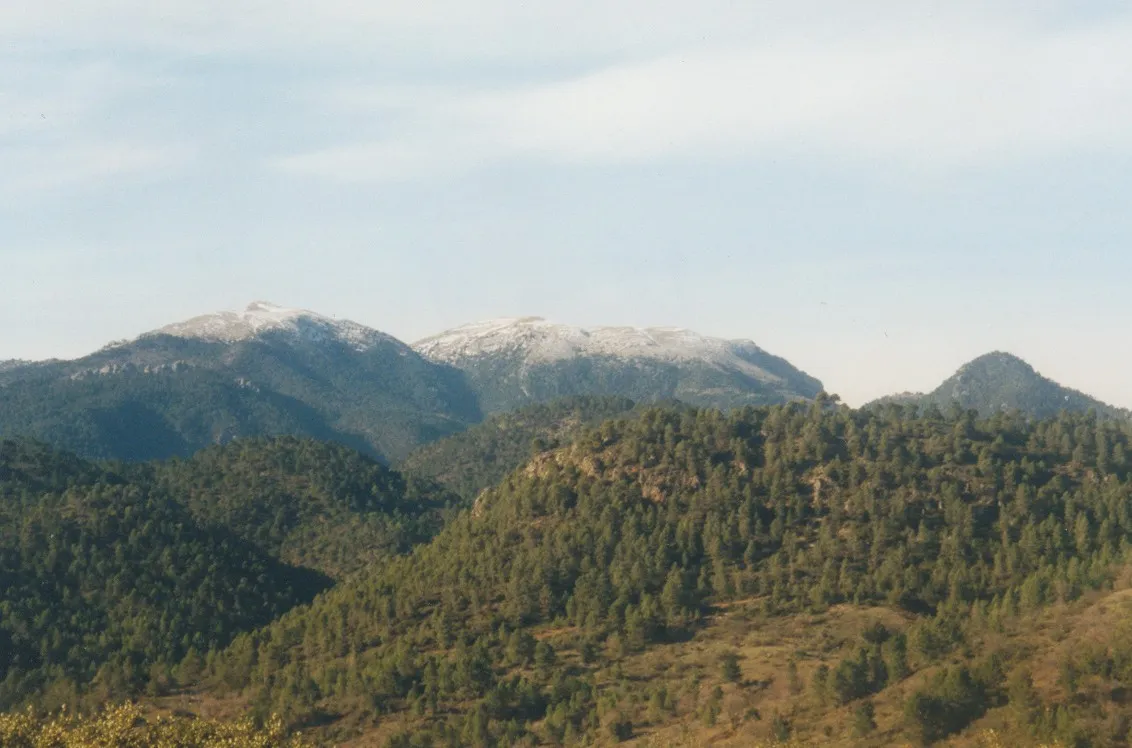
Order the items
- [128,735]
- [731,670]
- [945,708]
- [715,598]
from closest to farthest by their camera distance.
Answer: [128,735], [945,708], [731,670], [715,598]

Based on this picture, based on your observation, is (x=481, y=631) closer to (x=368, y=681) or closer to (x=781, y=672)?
(x=368, y=681)

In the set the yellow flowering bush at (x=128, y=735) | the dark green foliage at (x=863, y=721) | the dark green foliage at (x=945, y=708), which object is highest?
the yellow flowering bush at (x=128, y=735)

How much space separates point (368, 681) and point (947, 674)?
7250cm

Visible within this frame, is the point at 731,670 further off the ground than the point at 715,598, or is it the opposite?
the point at 715,598

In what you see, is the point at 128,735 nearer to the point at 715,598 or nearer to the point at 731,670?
the point at 731,670

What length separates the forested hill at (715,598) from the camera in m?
124

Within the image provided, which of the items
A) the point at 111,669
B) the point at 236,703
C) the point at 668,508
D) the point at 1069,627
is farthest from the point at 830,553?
the point at 111,669

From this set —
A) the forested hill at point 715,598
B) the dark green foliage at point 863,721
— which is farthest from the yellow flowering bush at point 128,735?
the dark green foliage at point 863,721

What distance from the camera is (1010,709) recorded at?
104750 mm

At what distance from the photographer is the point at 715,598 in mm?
167750

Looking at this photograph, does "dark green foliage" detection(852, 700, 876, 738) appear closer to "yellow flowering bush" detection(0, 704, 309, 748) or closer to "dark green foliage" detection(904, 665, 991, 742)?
"dark green foliage" detection(904, 665, 991, 742)

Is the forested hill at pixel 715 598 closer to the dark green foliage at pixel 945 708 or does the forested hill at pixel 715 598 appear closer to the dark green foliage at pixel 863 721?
the dark green foliage at pixel 945 708

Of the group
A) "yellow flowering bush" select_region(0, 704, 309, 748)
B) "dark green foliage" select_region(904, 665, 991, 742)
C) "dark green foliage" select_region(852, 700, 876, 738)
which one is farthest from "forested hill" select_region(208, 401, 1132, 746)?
"yellow flowering bush" select_region(0, 704, 309, 748)

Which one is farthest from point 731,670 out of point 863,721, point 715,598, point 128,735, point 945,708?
point 128,735
